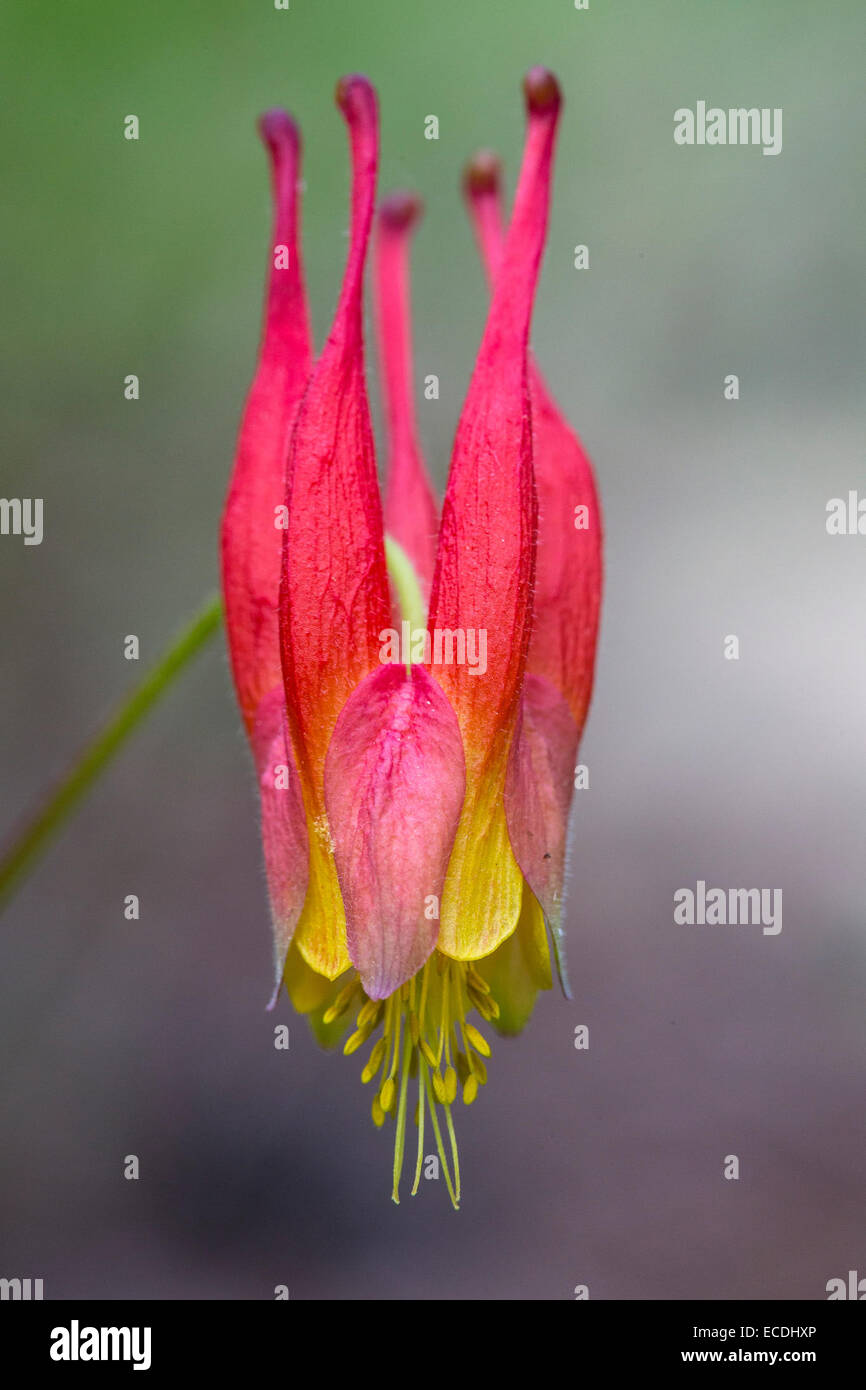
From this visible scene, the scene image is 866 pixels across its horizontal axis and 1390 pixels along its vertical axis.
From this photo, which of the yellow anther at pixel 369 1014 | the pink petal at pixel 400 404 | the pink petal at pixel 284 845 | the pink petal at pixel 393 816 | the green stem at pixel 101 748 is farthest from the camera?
the pink petal at pixel 400 404

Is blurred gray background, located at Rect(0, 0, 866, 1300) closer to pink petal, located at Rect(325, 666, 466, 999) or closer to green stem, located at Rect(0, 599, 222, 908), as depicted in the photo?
green stem, located at Rect(0, 599, 222, 908)

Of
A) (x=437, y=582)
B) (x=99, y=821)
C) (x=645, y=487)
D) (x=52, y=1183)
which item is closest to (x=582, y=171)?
(x=645, y=487)

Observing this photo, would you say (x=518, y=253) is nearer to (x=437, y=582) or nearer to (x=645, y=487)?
(x=437, y=582)

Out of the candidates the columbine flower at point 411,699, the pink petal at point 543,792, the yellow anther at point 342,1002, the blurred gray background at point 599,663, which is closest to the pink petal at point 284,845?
the columbine flower at point 411,699

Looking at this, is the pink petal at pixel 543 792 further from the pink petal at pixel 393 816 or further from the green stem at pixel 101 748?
the green stem at pixel 101 748

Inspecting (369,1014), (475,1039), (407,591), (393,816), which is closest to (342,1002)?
(369,1014)

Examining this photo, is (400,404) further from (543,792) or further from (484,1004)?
(484,1004)
